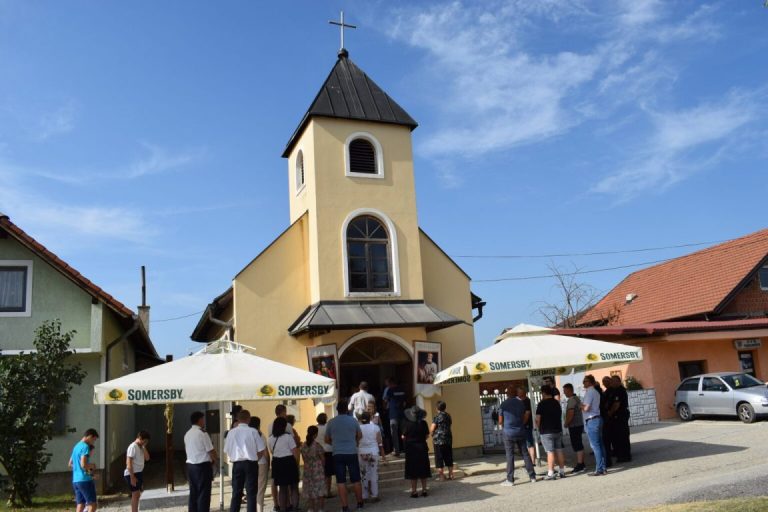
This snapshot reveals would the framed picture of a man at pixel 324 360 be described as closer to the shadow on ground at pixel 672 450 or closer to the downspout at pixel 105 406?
the downspout at pixel 105 406

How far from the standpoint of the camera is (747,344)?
22906 millimetres

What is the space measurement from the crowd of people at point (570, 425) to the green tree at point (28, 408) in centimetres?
836

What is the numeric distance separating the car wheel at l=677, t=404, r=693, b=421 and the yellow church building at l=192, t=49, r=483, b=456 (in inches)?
286

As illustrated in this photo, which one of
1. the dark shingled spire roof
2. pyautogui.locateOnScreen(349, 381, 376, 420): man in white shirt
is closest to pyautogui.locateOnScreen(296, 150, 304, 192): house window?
the dark shingled spire roof

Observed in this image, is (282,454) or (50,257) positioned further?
(50,257)

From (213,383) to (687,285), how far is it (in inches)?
944

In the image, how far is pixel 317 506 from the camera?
35.8 ft

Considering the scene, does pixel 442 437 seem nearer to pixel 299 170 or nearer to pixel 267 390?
pixel 267 390

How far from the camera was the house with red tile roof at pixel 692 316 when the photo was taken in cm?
2150

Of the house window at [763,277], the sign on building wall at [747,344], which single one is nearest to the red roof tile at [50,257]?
the sign on building wall at [747,344]

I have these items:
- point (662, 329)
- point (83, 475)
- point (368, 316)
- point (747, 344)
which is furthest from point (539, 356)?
point (747, 344)

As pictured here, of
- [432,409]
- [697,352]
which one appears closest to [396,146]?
[432,409]

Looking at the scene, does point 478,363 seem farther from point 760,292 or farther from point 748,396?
point 760,292

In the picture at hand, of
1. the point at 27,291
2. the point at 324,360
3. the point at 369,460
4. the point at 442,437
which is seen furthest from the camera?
the point at 324,360
